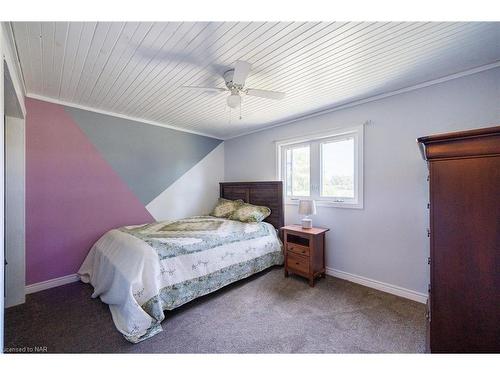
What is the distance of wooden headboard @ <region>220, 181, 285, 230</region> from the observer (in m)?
3.50

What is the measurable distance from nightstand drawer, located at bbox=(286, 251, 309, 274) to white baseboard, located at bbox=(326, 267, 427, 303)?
513 millimetres

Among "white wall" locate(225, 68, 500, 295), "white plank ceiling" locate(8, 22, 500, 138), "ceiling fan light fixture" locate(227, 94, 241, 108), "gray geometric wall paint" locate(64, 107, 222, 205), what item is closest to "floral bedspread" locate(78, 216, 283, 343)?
"gray geometric wall paint" locate(64, 107, 222, 205)

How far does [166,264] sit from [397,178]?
2.62 m

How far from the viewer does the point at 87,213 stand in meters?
2.90

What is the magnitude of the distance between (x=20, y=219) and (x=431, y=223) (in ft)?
11.8

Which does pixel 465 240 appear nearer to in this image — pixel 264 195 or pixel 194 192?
pixel 264 195

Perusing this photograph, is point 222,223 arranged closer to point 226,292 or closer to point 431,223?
point 226,292

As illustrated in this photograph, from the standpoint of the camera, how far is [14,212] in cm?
230

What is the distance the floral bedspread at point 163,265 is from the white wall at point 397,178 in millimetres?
1136

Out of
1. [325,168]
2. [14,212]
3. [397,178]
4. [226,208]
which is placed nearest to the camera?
[14,212]

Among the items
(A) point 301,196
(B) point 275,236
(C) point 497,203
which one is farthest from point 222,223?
(C) point 497,203

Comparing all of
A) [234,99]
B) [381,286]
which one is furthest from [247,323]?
[234,99]

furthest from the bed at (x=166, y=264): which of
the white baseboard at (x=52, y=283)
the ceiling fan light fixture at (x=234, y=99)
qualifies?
the ceiling fan light fixture at (x=234, y=99)

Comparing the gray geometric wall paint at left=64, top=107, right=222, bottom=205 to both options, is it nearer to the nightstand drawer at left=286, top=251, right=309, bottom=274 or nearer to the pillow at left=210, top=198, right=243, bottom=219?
the pillow at left=210, top=198, right=243, bottom=219
